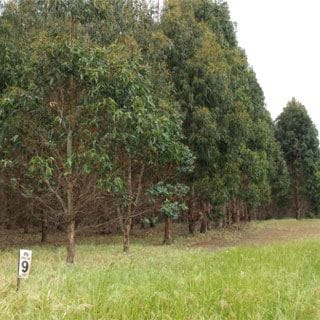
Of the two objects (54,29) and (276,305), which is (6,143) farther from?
(276,305)

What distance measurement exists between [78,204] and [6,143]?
7.05 feet

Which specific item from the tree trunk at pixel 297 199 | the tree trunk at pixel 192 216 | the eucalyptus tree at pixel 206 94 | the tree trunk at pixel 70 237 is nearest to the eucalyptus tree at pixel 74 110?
the tree trunk at pixel 70 237

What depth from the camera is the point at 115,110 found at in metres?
8.91

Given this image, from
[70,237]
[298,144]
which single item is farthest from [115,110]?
[298,144]

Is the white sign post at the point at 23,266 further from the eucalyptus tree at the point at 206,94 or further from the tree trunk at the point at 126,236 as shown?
the eucalyptus tree at the point at 206,94

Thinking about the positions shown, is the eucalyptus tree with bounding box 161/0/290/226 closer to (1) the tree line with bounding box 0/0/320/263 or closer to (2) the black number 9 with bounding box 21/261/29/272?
(1) the tree line with bounding box 0/0/320/263

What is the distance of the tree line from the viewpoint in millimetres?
9273

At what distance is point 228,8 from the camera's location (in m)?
23.3

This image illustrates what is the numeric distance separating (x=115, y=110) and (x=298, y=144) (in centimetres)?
3034

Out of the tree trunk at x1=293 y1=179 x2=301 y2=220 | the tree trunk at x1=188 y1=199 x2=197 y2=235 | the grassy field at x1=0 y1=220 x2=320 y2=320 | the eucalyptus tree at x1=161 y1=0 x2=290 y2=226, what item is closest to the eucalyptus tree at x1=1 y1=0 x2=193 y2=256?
the grassy field at x1=0 y1=220 x2=320 y2=320

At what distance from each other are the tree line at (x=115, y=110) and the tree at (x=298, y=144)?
44.6 feet

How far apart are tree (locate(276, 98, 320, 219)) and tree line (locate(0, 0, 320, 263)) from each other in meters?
13.6

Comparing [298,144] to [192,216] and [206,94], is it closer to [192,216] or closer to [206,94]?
[192,216]

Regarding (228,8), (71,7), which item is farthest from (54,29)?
(228,8)
